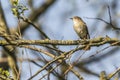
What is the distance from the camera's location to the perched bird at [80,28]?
27.0ft

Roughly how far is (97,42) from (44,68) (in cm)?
75

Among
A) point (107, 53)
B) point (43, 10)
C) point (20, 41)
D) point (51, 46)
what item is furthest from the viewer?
point (43, 10)

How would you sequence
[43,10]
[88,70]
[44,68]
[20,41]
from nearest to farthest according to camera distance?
[44,68], [20,41], [88,70], [43,10]

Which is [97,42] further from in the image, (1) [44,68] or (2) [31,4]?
(2) [31,4]

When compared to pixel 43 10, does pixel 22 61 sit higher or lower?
lower

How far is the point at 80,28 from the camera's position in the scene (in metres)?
8.57

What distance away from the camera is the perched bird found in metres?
8.22

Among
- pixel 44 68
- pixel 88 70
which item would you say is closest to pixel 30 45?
pixel 44 68

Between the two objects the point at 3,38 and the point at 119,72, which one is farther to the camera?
the point at 3,38

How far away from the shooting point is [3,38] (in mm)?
5289

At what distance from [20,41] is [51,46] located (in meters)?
0.53

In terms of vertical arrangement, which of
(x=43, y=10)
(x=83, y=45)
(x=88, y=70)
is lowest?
(x=88, y=70)

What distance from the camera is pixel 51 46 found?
17.8 ft

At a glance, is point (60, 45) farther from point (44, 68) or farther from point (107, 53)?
point (107, 53)
